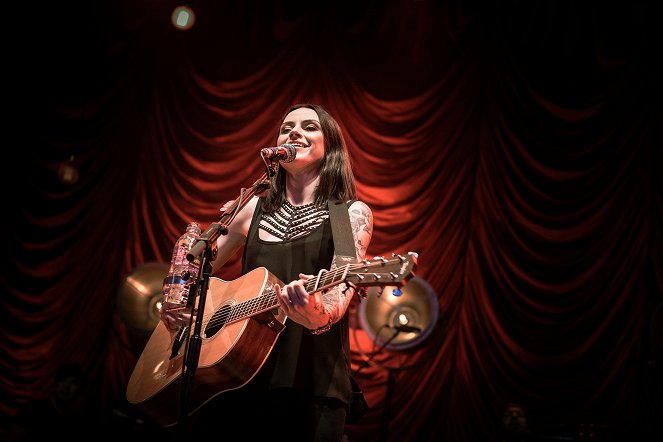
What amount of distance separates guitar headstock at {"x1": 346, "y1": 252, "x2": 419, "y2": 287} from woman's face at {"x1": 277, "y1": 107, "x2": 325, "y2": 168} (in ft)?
2.61

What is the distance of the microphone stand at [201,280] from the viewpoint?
2.48 m

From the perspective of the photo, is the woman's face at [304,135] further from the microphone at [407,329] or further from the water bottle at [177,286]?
the microphone at [407,329]

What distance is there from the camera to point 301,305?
253 cm

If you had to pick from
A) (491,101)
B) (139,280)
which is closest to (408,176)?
(491,101)

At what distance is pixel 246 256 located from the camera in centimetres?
317

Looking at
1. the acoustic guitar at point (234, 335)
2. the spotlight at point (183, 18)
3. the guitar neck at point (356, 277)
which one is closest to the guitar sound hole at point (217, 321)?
the acoustic guitar at point (234, 335)

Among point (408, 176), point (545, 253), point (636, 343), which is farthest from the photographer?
point (408, 176)

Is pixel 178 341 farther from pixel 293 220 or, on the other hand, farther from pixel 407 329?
pixel 407 329

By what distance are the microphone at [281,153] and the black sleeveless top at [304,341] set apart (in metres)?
0.36

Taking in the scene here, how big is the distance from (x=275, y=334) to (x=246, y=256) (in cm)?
48

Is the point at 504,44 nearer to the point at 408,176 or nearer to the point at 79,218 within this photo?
the point at 408,176

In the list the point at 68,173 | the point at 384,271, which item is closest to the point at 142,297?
the point at 68,173

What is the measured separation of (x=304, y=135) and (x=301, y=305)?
1.09m

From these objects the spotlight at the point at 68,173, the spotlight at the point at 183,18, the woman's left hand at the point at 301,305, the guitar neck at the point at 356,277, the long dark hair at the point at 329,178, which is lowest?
the woman's left hand at the point at 301,305
